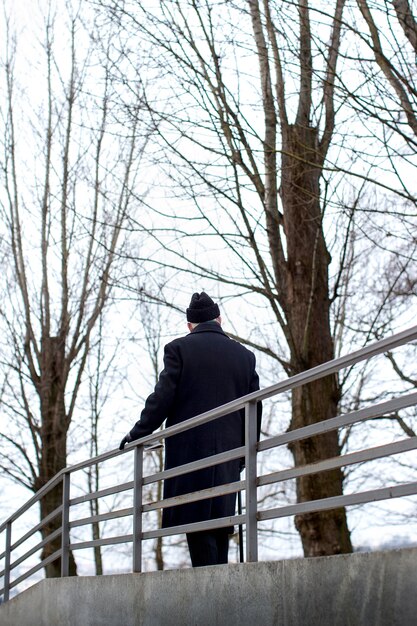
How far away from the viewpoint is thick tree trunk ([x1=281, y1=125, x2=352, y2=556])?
9.49m

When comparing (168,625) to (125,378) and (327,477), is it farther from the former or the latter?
(125,378)

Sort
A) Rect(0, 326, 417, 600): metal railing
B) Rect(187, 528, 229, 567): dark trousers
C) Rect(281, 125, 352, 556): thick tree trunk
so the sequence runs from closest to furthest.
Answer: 1. Rect(0, 326, 417, 600): metal railing
2. Rect(187, 528, 229, 567): dark trousers
3. Rect(281, 125, 352, 556): thick tree trunk

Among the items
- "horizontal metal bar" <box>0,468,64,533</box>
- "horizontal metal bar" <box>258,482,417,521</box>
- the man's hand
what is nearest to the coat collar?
the man's hand

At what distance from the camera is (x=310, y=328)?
32.6 feet

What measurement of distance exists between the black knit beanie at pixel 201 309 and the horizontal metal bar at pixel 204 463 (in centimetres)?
84

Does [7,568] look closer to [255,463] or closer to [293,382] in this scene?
[255,463]

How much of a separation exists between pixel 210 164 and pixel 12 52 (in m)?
10.0

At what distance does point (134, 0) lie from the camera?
9859mm

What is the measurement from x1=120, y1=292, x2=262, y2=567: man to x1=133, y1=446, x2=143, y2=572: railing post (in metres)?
0.44

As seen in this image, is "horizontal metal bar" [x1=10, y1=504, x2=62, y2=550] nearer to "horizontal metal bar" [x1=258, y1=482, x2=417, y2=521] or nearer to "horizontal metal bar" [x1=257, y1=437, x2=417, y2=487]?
"horizontal metal bar" [x1=257, y1=437, x2=417, y2=487]

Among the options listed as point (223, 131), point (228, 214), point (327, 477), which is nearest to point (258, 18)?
point (223, 131)

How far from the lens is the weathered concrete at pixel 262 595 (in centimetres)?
382

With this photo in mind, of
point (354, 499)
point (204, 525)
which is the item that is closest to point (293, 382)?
point (354, 499)

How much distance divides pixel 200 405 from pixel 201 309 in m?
0.53
